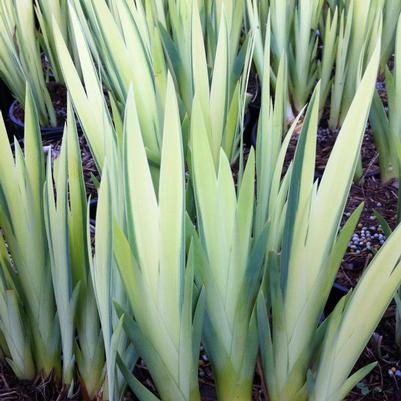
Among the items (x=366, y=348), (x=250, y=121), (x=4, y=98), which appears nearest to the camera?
(x=366, y=348)

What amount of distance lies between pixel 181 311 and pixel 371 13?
2.58 feet

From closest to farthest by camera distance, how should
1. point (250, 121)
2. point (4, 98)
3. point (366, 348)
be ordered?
1. point (366, 348)
2. point (250, 121)
3. point (4, 98)

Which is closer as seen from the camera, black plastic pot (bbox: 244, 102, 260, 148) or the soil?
the soil

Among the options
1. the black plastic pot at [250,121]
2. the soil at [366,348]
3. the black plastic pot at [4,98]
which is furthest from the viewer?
the black plastic pot at [4,98]

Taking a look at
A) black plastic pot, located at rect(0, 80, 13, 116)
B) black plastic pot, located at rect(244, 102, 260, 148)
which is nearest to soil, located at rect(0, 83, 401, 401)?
black plastic pot, located at rect(244, 102, 260, 148)

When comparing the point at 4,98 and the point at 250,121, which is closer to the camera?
the point at 250,121

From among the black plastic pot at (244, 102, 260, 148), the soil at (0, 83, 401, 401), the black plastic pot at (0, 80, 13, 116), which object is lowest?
the soil at (0, 83, 401, 401)

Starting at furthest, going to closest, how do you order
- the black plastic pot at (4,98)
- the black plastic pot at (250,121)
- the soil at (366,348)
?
the black plastic pot at (4,98)
the black plastic pot at (250,121)
the soil at (366,348)

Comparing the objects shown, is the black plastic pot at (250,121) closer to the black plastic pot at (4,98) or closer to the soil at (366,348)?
the soil at (366,348)

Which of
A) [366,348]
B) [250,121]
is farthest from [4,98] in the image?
[366,348]

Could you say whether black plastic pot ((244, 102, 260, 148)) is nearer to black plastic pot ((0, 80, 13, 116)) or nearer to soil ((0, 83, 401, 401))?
soil ((0, 83, 401, 401))

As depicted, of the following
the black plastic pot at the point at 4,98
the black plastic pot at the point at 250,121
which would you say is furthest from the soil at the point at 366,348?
the black plastic pot at the point at 4,98

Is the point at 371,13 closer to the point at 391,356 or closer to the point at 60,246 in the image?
the point at 391,356

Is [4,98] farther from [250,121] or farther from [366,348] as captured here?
[366,348]
